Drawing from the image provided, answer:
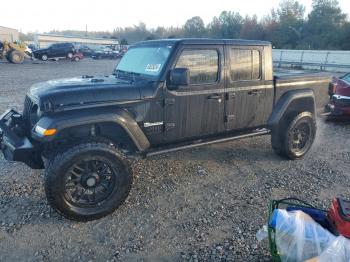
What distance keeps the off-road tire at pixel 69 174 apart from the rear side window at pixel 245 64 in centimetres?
205

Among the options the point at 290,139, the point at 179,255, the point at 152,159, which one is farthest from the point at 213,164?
the point at 179,255

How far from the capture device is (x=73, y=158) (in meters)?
3.24

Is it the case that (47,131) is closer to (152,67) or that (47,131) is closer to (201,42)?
(152,67)

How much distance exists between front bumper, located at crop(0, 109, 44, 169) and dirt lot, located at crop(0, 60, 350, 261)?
0.60 meters

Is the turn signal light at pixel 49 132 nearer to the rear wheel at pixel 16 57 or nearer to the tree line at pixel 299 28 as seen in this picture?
the rear wheel at pixel 16 57

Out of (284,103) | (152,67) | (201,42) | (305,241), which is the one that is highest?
(201,42)

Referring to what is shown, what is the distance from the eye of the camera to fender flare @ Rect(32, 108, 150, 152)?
3.19m

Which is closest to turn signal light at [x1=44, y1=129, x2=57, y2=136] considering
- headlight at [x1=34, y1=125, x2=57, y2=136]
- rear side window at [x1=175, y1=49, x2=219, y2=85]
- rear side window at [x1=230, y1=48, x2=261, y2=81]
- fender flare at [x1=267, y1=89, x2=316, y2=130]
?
headlight at [x1=34, y1=125, x2=57, y2=136]

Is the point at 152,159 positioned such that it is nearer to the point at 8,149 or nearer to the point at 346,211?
the point at 8,149

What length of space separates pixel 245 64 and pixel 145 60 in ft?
4.82

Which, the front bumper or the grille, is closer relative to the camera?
the front bumper

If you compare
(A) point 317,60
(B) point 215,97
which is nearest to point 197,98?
(B) point 215,97

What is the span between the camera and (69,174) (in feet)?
10.8

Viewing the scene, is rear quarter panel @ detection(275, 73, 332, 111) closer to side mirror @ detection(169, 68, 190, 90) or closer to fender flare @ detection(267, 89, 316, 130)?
fender flare @ detection(267, 89, 316, 130)
